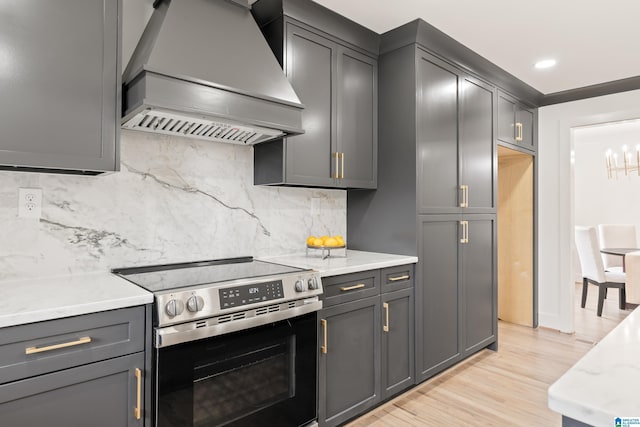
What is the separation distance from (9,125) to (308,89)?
1.51 m

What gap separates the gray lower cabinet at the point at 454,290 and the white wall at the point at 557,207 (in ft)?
3.70

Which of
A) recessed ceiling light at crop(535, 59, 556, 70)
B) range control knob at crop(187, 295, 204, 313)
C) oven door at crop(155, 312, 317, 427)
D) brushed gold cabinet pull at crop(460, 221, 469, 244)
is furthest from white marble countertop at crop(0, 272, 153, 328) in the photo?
recessed ceiling light at crop(535, 59, 556, 70)

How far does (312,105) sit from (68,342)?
5.77ft

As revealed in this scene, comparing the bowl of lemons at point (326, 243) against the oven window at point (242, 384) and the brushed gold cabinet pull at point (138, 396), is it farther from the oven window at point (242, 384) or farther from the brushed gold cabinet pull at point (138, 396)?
the brushed gold cabinet pull at point (138, 396)

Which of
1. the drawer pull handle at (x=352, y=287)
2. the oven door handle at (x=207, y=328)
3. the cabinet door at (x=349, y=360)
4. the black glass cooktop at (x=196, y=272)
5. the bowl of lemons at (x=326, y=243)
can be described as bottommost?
the cabinet door at (x=349, y=360)

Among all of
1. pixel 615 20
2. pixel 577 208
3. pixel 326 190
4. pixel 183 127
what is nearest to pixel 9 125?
pixel 183 127

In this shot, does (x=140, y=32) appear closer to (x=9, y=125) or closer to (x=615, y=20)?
(x=9, y=125)

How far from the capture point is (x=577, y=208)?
691cm

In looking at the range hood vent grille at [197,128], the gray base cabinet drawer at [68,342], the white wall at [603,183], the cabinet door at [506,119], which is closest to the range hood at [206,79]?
the range hood vent grille at [197,128]

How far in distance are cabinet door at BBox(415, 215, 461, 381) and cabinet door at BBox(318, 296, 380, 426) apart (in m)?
0.43

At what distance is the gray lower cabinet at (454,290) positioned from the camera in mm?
2703

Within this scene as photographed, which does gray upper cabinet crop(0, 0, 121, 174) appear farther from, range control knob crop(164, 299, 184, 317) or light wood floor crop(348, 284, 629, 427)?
light wood floor crop(348, 284, 629, 427)

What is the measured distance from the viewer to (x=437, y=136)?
2826 millimetres

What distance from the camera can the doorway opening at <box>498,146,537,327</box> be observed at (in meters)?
4.18
